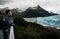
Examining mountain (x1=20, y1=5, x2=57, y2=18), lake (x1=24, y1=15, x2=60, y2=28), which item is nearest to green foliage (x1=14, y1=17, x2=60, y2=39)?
lake (x1=24, y1=15, x2=60, y2=28)

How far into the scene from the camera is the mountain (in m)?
4.51

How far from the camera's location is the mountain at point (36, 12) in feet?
14.8

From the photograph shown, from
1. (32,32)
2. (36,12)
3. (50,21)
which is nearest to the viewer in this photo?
(32,32)

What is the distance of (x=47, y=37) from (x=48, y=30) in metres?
0.17

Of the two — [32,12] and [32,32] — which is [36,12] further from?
[32,32]

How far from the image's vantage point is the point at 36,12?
461 cm

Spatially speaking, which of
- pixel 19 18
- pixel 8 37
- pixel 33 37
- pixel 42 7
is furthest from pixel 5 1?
pixel 8 37

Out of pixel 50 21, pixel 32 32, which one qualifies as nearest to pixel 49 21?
pixel 50 21

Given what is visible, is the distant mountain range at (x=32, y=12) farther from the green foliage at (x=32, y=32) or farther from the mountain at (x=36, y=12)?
the green foliage at (x=32, y=32)

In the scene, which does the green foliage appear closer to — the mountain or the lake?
the lake

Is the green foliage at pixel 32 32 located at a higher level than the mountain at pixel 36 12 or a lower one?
lower

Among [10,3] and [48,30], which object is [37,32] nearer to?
[48,30]

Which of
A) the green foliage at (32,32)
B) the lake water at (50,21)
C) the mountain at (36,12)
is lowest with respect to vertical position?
the green foliage at (32,32)

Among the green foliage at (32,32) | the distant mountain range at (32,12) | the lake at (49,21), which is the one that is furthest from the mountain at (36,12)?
the green foliage at (32,32)
